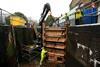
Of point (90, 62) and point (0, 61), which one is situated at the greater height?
point (90, 62)

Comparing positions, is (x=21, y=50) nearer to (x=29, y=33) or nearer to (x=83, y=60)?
(x=29, y=33)

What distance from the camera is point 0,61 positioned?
10.1m

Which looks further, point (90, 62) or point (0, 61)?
point (0, 61)

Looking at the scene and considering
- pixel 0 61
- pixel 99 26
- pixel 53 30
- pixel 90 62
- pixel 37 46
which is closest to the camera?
pixel 99 26

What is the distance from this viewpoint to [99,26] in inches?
170

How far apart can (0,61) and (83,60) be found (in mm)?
5530

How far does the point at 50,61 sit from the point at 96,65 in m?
6.41

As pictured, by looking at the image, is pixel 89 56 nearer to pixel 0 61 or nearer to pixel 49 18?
pixel 0 61

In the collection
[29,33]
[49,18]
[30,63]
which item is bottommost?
[30,63]

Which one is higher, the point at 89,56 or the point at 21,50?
the point at 89,56

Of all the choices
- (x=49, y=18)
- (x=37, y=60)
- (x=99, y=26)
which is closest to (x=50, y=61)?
(x=37, y=60)

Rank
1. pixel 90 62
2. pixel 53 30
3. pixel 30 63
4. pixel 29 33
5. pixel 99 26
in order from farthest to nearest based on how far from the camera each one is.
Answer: pixel 29 33, pixel 30 63, pixel 53 30, pixel 90 62, pixel 99 26

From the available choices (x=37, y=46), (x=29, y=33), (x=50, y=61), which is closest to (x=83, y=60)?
(x=50, y=61)

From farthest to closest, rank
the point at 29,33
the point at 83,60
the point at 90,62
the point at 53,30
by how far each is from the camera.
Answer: the point at 29,33
the point at 53,30
the point at 83,60
the point at 90,62
